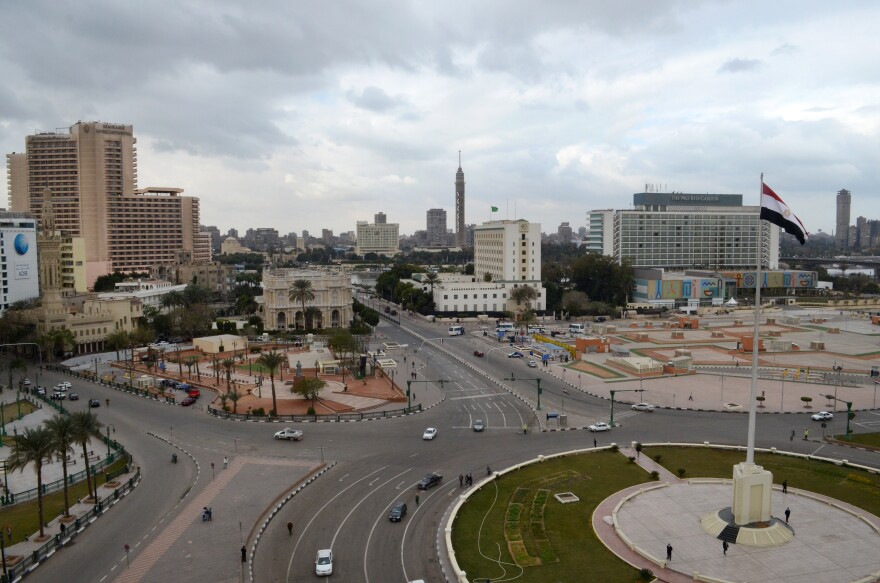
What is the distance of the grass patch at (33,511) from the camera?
→ 36.3 m

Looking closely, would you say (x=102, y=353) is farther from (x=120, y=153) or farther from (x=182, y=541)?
(x=120, y=153)

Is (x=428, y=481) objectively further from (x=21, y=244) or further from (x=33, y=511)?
(x=21, y=244)

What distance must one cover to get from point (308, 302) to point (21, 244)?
45.6 meters

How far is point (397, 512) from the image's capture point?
35.4 meters

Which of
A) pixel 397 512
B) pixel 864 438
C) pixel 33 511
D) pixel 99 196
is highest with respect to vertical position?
pixel 99 196

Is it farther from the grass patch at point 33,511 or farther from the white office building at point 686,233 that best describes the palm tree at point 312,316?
the white office building at point 686,233

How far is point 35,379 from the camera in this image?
247 feet

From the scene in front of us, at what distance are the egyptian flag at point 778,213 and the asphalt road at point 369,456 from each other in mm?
21420

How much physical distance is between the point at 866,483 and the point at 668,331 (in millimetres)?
72803

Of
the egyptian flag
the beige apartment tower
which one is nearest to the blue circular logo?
the beige apartment tower

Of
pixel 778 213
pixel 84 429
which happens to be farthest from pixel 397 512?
pixel 778 213

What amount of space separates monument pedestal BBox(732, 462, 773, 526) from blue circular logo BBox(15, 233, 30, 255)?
108 m

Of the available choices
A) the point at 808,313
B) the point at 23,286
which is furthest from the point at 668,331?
the point at 23,286

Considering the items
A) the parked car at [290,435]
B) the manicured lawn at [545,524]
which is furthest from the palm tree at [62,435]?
the manicured lawn at [545,524]
